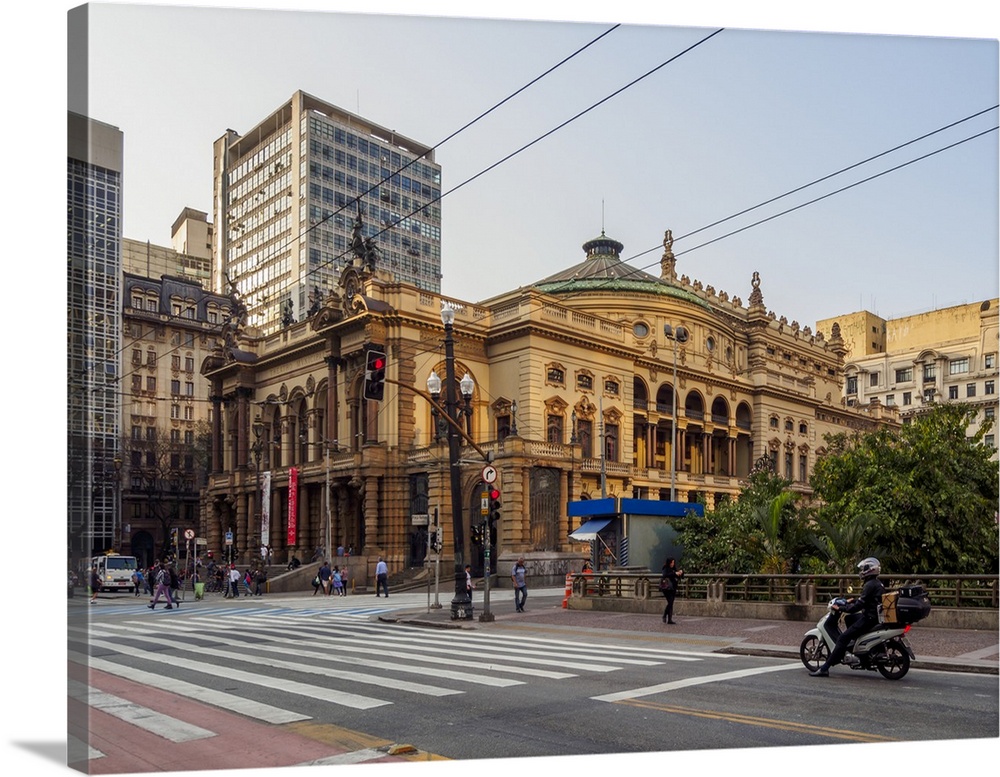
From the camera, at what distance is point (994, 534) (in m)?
22.6

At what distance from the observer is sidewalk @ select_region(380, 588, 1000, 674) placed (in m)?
15.8

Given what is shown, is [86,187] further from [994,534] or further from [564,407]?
[564,407]

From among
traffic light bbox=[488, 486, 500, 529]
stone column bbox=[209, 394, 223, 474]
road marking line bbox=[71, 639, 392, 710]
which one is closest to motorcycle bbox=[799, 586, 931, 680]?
road marking line bbox=[71, 639, 392, 710]

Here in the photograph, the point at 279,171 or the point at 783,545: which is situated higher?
the point at 279,171

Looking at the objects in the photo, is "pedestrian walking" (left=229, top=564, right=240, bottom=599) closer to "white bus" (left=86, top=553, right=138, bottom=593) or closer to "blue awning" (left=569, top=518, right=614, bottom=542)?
"white bus" (left=86, top=553, right=138, bottom=593)

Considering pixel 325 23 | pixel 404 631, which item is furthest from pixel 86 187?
pixel 404 631

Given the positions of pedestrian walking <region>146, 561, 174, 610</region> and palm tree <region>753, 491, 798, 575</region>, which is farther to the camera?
pedestrian walking <region>146, 561, 174, 610</region>

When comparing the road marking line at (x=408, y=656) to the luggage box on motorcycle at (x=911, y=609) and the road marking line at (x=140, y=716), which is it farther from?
the road marking line at (x=140, y=716)

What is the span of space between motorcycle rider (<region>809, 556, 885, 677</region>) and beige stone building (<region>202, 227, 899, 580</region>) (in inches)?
1143

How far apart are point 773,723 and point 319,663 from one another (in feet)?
28.4

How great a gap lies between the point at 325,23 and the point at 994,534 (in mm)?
18996

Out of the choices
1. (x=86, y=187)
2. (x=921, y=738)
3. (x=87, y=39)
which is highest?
(x=87, y=39)

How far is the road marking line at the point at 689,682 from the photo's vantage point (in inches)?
487

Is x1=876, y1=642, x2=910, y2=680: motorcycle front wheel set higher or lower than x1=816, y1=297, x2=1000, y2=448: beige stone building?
lower
